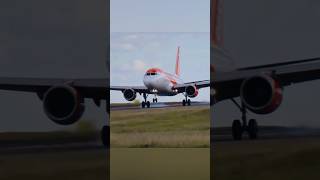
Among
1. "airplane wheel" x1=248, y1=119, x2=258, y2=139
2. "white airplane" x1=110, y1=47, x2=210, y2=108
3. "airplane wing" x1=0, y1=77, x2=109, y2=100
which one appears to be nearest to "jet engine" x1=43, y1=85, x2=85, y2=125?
"airplane wing" x1=0, y1=77, x2=109, y2=100

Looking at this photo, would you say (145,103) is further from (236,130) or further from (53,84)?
(236,130)

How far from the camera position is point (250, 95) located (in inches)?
181

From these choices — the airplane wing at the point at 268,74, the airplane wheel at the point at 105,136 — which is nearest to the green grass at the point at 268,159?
the airplane wing at the point at 268,74

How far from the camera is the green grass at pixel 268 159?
4.23 m

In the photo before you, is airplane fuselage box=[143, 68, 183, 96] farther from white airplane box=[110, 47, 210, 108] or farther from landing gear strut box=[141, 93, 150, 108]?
landing gear strut box=[141, 93, 150, 108]

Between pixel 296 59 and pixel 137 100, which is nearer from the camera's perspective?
pixel 296 59

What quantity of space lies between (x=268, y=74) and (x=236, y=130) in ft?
1.87

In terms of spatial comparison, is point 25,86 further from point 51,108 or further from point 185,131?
point 185,131

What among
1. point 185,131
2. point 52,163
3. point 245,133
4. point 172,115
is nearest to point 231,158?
point 245,133

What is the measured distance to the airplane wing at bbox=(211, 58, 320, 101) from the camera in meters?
4.29

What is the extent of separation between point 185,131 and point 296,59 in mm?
16198

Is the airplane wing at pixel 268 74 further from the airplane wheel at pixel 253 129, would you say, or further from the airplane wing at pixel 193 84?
the airplane wing at pixel 193 84

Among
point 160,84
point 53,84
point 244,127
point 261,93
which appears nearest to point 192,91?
point 160,84

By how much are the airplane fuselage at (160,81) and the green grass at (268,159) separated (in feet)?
65.7
